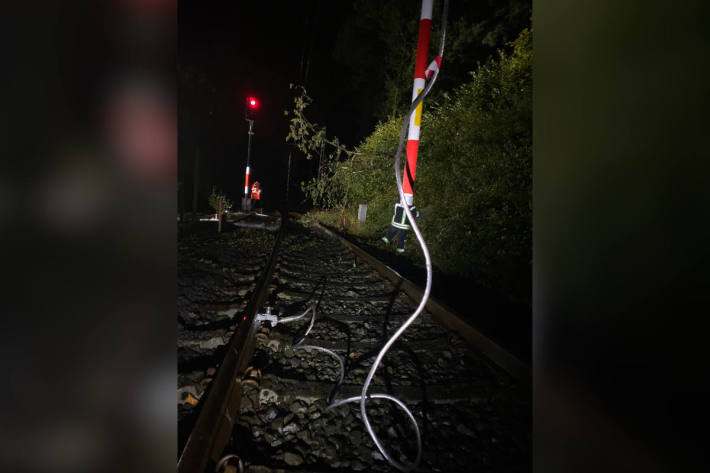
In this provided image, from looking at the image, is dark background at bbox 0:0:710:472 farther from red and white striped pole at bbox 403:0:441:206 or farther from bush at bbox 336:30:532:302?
bush at bbox 336:30:532:302

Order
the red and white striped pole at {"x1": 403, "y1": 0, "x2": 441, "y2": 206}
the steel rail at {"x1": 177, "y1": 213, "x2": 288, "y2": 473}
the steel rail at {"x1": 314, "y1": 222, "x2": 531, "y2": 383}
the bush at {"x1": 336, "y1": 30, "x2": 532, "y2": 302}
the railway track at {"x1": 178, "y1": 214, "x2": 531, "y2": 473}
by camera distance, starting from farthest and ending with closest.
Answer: the bush at {"x1": 336, "y1": 30, "x2": 532, "y2": 302} < the steel rail at {"x1": 314, "y1": 222, "x2": 531, "y2": 383} < the red and white striped pole at {"x1": 403, "y1": 0, "x2": 441, "y2": 206} < the railway track at {"x1": 178, "y1": 214, "x2": 531, "y2": 473} < the steel rail at {"x1": 177, "y1": 213, "x2": 288, "y2": 473}

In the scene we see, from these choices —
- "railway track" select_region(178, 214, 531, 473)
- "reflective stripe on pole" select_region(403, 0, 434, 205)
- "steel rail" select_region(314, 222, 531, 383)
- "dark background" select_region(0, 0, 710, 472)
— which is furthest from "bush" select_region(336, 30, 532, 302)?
"dark background" select_region(0, 0, 710, 472)

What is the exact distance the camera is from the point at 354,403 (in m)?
1.90

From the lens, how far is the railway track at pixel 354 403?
1521 mm

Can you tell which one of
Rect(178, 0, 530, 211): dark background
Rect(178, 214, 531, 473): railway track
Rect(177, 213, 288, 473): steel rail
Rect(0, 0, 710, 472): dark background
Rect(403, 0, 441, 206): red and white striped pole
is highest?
Rect(178, 0, 530, 211): dark background

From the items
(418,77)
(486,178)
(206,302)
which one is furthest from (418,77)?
(486,178)

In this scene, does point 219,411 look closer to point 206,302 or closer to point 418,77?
point 206,302

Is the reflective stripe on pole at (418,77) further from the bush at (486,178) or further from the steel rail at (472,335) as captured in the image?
the bush at (486,178)

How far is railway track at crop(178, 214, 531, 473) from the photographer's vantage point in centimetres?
152
